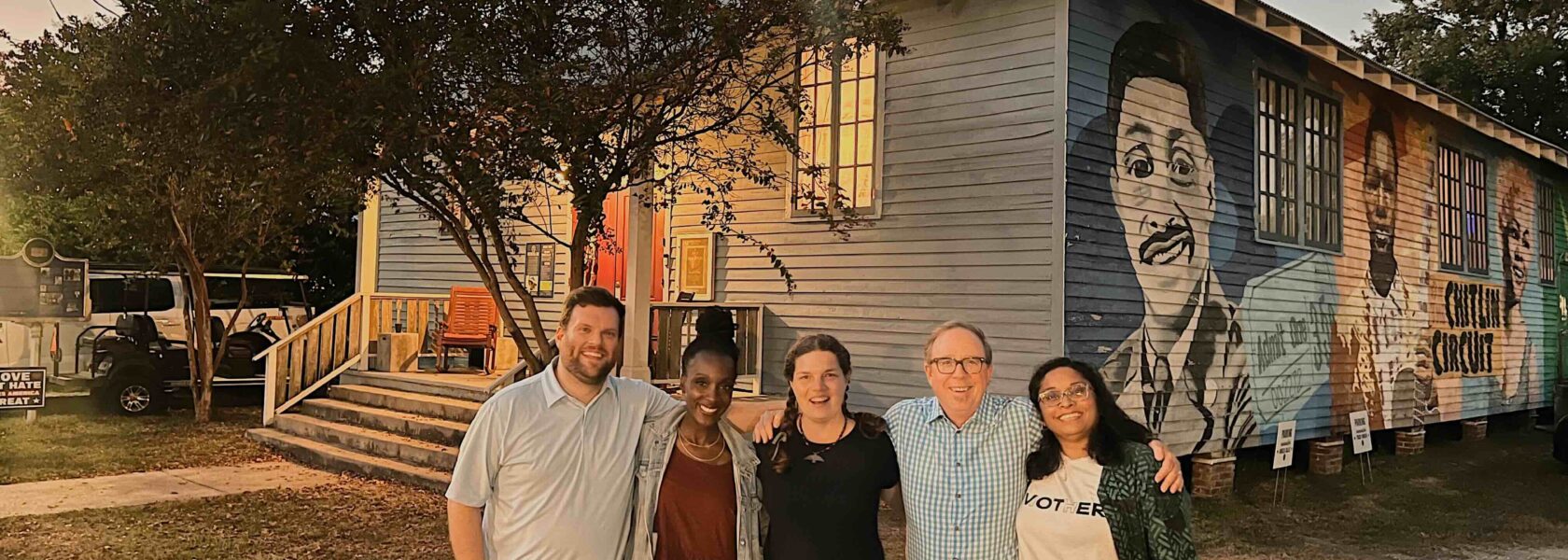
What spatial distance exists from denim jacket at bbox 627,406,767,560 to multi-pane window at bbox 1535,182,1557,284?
706 inches

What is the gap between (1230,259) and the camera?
10.2m

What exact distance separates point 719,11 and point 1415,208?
33.1 ft

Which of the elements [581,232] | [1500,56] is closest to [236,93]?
[581,232]

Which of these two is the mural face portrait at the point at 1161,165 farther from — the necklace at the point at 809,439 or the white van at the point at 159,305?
the white van at the point at 159,305

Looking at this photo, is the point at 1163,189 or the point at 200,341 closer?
the point at 1163,189

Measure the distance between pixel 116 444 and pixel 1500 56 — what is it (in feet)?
94.0

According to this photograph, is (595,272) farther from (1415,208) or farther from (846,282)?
(1415,208)

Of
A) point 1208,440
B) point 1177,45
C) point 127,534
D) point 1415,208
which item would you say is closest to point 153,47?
point 127,534

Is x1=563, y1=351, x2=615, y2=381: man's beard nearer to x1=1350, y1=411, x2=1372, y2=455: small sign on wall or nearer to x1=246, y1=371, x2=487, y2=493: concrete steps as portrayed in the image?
x1=246, y1=371, x2=487, y2=493: concrete steps

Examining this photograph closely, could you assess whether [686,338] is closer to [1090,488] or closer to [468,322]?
[468,322]

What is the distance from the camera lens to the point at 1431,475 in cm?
1176

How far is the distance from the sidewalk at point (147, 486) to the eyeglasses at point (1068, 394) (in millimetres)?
7784

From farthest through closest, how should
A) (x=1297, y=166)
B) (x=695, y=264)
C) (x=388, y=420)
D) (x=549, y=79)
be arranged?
(x=1297, y=166) < (x=695, y=264) < (x=388, y=420) < (x=549, y=79)

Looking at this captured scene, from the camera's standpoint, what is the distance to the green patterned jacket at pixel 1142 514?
2666 mm
